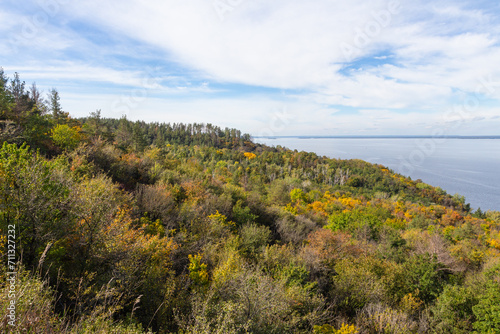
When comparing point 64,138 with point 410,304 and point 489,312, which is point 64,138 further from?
point 489,312

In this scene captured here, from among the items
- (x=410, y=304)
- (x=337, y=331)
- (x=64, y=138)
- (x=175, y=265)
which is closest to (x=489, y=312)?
(x=410, y=304)

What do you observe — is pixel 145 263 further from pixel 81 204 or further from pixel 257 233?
pixel 257 233

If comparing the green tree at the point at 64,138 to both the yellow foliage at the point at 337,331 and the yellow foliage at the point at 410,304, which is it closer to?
the yellow foliage at the point at 337,331

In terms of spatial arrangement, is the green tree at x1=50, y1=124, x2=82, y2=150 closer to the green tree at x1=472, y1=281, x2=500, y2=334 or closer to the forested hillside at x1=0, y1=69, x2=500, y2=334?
the forested hillside at x1=0, y1=69, x2=500, y2=334

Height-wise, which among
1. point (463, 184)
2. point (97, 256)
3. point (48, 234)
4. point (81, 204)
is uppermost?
point (81, 204)

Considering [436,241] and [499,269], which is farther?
[436,241]

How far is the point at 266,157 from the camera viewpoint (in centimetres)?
13975

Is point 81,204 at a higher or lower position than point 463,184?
higher

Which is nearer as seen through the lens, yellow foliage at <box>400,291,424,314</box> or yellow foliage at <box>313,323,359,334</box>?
yellow foliage at <box>313,323,359,334</box>

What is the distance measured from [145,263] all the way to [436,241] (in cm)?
3070

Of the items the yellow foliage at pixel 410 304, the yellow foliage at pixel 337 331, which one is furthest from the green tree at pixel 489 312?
the yellow foliage at pixel 337 331

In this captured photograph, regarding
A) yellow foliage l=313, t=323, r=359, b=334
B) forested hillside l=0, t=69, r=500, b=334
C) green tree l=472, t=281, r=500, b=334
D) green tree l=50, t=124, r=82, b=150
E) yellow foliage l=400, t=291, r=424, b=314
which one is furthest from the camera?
green tree l=50, t=124, r=82, b=150

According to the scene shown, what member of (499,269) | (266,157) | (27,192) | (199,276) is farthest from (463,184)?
(27,192)

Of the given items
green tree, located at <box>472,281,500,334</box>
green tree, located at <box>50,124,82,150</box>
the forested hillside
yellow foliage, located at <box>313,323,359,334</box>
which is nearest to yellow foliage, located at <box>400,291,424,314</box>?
the forested hillside
